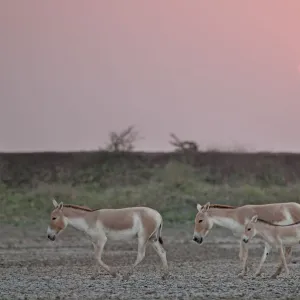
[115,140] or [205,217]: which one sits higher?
[115,140]

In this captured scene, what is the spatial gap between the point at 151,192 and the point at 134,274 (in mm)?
23702

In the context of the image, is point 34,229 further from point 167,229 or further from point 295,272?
Answer: point 295,272

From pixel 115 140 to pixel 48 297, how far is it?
38.0 m

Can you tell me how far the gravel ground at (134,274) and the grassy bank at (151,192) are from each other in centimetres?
552

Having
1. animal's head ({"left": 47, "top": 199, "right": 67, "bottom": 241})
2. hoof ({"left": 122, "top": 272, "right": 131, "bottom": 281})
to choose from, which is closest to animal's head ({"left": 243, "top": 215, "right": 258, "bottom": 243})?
hoof ({"left": 122, "top": 272, "right": 131, "bottom": 281})

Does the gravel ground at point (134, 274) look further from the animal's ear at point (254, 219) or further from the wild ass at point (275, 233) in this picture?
the animal's ear at point (254, 219)

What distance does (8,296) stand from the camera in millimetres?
17047

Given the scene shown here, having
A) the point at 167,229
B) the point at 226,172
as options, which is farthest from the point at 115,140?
the point at 167,229

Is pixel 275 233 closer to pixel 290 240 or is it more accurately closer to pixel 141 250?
pixel 290 240

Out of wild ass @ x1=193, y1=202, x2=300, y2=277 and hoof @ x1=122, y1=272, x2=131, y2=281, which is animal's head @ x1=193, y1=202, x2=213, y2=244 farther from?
hoof @ x1=122, y1=272, x2=131, y2=281

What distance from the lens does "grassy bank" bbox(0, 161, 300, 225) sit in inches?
1635

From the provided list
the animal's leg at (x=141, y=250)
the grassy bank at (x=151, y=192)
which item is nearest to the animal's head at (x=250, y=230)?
the animal's leg at (x=141, y=250)

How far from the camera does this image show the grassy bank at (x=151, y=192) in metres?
41.5

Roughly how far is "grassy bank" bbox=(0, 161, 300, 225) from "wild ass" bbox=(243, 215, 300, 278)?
18630 mm
